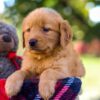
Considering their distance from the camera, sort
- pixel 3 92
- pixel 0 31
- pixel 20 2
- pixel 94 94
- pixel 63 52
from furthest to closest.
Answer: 1. pixel 94 94
2. pixel 20 2
3. pixel 0 31
4. pixel 63 52
5. pixel 3 92

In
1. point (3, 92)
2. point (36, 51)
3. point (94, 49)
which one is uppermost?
point (36, 51)

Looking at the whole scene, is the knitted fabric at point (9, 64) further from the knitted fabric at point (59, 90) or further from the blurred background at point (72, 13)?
the blurred background at point (72, 13)

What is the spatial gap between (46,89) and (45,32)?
0.38m

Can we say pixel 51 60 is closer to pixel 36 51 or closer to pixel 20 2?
pixel 36 51

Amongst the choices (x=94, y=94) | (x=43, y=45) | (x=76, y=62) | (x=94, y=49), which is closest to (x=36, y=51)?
(x=43, y=45)

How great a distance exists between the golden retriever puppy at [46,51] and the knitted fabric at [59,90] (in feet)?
0.13

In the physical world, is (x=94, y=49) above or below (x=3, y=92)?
below

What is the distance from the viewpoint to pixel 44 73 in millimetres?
2990

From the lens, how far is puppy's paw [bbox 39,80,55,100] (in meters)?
2.85

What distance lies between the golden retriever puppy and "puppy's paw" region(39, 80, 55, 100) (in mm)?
25

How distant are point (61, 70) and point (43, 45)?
0.62ft

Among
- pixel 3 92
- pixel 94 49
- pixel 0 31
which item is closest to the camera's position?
pixel 3 92

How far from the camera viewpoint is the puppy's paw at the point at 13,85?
2893 mm

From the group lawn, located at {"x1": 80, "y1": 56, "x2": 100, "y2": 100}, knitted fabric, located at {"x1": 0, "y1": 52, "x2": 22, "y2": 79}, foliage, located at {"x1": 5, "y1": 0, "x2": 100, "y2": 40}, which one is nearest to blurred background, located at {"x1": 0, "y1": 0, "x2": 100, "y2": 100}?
foliage, located at {"x1": 5, "y1": 0, "x2": 100, "y2": 40}
